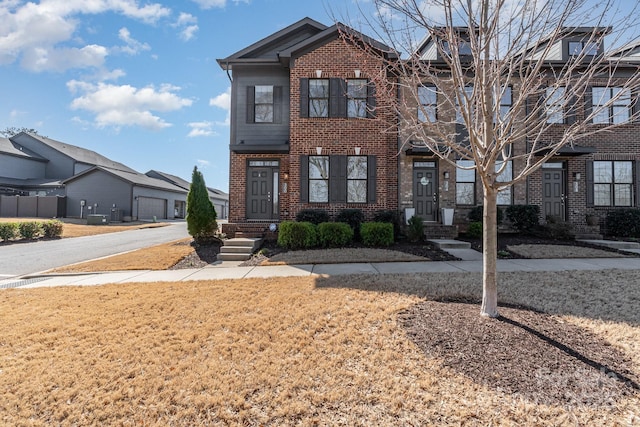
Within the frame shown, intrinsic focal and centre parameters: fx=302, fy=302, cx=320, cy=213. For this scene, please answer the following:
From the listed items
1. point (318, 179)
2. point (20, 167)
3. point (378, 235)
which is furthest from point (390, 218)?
point (20, 167)

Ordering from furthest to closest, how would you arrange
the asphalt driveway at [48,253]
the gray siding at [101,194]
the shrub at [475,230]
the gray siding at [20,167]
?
the gray siding at [20,167]
the gray siding at [101,194]
the shrub at [475,230]
the asphalt driveway at [48,253]

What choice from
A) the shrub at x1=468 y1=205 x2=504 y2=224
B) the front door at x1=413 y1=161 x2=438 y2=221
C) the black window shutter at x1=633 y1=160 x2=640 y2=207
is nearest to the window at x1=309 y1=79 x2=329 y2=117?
the front door at x1=413 y1=161 x2=438 y2=221

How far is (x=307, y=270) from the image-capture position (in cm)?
685

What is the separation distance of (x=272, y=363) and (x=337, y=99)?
9.46 m

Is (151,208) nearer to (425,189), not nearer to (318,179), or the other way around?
(318,179)

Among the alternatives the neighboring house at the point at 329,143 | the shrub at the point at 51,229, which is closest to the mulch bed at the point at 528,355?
the neighboring house at the point at 329,143

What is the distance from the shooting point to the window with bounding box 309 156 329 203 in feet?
35.0

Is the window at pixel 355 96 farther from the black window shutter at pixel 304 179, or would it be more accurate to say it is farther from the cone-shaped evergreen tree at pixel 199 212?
the cone-shaped evergreen tree at pixel 199 212

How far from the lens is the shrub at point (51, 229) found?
1430cm

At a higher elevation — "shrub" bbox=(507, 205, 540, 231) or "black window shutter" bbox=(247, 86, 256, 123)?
"black window shutter" bbox=(247, 86, 256, 123)

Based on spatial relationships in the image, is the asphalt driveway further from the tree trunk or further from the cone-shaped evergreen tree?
the tree trunk

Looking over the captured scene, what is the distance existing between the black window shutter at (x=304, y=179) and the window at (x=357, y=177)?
1.45m

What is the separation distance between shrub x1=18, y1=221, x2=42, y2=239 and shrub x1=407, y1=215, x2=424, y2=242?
645 inches

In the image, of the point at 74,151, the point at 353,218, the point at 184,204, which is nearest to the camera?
the point at 353,218
